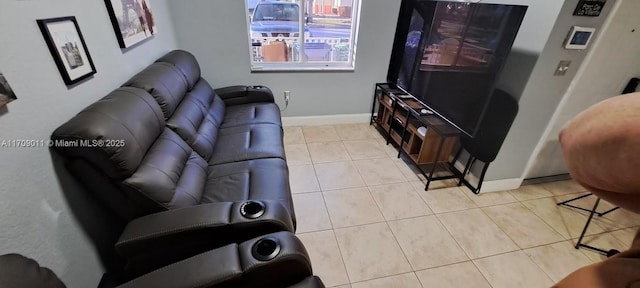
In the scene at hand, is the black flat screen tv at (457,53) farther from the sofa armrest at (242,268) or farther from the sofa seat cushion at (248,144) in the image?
the sofa armrest at (242,268)

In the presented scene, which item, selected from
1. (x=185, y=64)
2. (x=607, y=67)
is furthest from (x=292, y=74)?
(x=607, y=67)

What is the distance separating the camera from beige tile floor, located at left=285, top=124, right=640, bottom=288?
1.56 metres

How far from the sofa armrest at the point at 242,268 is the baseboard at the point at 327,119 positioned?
2218 millimetres

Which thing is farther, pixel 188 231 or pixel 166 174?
pixel 166 174

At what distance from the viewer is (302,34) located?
2.78 meters

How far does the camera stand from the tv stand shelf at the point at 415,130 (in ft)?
6.93

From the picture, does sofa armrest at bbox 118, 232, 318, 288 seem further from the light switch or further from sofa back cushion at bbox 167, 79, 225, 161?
the light switch

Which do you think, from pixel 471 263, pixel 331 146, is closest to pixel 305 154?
pixel 331 146

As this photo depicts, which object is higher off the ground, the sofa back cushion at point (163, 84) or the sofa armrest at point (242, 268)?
the sofa back cushion at point (163, 84)

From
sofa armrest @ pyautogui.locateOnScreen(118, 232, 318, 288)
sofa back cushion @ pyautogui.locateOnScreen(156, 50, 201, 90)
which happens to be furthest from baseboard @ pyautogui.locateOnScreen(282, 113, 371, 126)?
sofa armrest @ pyautogui.locateOnScreen(118, 232, 318, 288)

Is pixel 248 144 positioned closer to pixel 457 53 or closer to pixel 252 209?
pixel 252 209

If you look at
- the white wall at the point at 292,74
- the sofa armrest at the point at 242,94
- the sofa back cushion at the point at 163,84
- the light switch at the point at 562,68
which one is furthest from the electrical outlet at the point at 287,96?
the light switch at the point at 562,68

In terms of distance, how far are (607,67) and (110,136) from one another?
3133 millimetres

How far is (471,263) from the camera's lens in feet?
5.33
